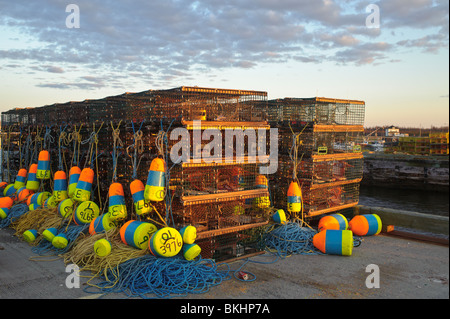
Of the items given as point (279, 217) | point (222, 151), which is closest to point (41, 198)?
point (222, 151)

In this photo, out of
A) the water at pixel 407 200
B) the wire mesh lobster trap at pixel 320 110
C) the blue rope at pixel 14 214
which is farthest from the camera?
the water at pixel 407 200

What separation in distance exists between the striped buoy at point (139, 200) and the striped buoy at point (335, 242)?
341 centimetres

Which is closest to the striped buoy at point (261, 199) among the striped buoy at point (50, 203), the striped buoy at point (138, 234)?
the striped buoy at point (138, 234)

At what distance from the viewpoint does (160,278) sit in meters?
5.94

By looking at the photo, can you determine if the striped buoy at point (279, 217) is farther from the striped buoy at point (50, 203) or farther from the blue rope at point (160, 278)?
the striped buoy at point (50, 203)

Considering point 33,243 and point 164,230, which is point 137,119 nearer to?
point 164,230

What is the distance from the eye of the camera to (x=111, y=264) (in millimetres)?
6398

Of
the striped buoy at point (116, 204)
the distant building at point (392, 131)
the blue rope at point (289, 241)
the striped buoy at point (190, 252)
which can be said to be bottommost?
the blue rope at point (289, 241)

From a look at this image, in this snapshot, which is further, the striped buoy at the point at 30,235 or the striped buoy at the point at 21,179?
the striped buoy at the point at 21,179

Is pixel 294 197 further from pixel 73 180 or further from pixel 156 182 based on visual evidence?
pixel 73 180

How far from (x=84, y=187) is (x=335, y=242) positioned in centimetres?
542

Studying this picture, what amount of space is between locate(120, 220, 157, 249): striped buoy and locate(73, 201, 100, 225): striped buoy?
1.72 metres

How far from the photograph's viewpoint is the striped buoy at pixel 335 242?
7488mm
